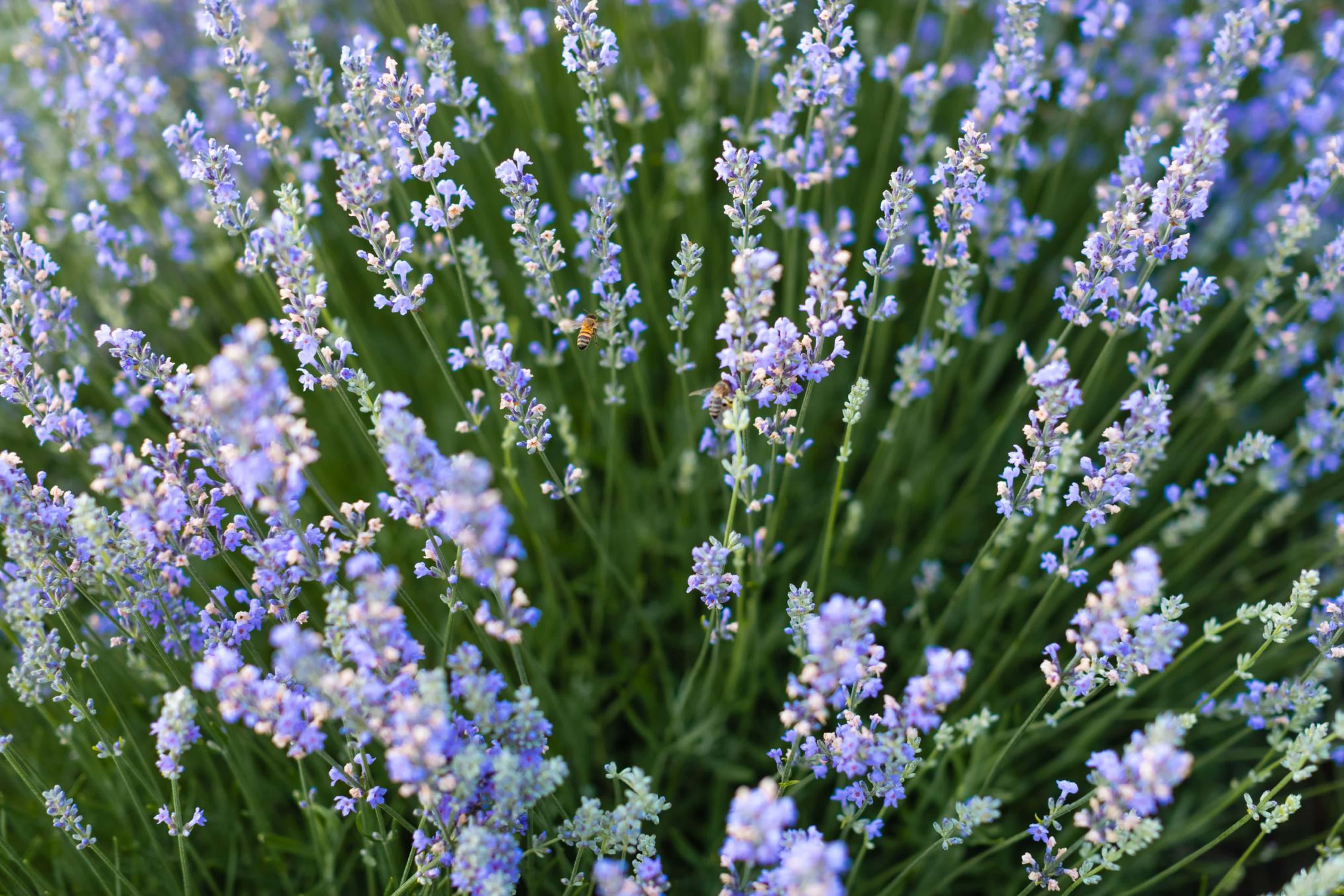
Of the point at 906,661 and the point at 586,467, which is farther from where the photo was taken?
the point at 586,467

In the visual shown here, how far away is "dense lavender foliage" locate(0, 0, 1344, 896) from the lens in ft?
6.49

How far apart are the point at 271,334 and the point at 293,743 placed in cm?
259

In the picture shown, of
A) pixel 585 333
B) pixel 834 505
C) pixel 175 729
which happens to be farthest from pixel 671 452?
pixel 175 729

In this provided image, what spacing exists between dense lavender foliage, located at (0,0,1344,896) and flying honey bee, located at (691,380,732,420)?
0.01 meters

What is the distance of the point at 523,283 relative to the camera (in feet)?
13.4

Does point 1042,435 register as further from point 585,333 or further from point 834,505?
point 585,333

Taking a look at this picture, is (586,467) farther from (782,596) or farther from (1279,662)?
(1279,662)

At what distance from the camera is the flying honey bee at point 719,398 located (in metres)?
2.36

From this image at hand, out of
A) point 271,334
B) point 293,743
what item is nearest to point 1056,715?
point 293,743

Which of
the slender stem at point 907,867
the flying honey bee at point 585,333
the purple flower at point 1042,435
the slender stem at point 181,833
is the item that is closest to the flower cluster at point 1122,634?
the purple flower at point 1042,435

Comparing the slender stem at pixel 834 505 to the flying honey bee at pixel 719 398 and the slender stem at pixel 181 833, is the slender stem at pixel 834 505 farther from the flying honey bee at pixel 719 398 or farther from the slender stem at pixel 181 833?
the slender stem at pixel 181 833

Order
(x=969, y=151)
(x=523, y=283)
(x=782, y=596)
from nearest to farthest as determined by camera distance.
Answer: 1. (x=969, y=151)
2. (x=782, y=596)
3. (x=523, y=283)

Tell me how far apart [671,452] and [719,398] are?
1.45 metres

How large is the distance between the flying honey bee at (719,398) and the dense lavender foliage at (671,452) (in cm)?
1
